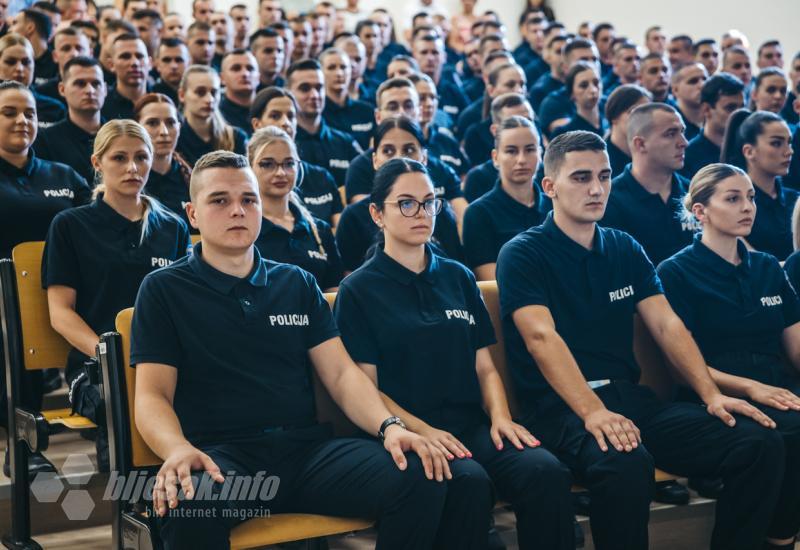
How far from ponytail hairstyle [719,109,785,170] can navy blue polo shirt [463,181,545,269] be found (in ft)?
3.64

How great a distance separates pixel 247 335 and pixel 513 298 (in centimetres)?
75

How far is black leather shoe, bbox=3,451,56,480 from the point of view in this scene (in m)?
2.66

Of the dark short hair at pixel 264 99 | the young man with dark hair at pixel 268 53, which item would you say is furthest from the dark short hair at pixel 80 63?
the young man with dark hair at pixel 268 53

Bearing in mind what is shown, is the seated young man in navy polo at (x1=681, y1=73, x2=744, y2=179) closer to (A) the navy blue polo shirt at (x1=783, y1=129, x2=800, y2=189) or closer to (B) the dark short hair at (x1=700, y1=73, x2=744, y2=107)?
(B) the dark short hair at (x1=700, y1=73, x2=744, y2=107)

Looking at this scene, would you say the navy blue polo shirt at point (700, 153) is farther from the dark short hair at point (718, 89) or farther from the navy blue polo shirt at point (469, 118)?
the navy blue polo shirt at point (469, 118)

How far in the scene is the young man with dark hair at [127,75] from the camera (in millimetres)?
4801

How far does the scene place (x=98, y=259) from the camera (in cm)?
279

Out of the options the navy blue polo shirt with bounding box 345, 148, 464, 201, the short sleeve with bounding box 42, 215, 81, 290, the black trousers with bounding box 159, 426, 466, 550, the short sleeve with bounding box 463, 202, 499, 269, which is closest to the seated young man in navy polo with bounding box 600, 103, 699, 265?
the short sleeve with bounding box 463, 202, 499, 269

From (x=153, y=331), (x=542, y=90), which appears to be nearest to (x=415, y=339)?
(x=153, y=331)

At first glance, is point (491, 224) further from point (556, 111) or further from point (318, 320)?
point (556, 111)

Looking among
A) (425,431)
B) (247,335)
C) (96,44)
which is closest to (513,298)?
(425,431)

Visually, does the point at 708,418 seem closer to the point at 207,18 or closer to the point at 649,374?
the point at 649,374

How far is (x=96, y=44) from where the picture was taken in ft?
19.8

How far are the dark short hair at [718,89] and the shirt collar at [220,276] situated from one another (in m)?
3.30
